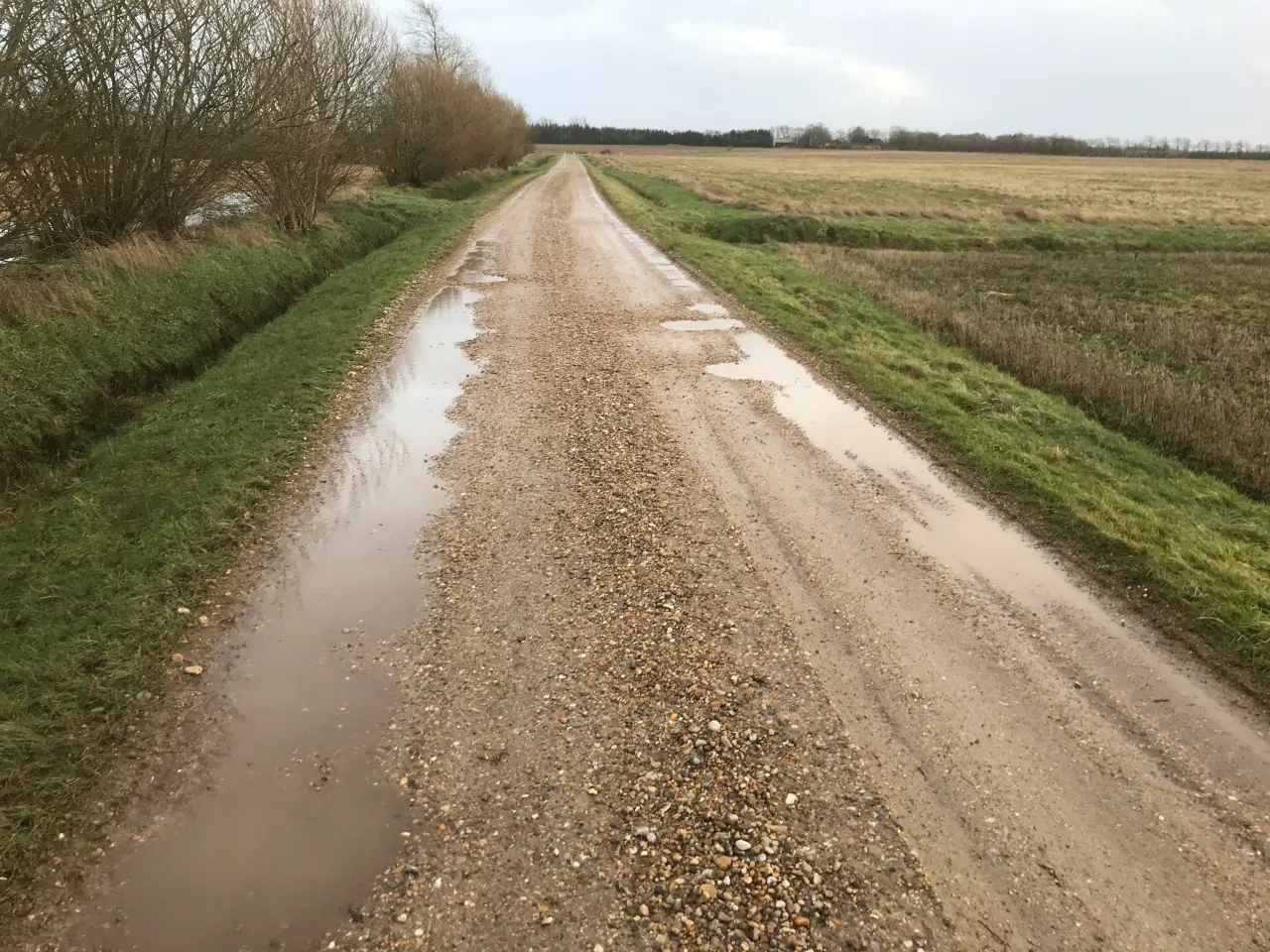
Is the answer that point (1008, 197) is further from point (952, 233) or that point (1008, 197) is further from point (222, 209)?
point (222, 209)

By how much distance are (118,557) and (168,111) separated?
13299mm

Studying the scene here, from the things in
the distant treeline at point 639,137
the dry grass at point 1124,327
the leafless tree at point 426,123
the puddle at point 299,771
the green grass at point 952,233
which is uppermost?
the distant treeline at point 639,137

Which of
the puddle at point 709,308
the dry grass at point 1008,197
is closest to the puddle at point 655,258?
the puddle at point 709,308

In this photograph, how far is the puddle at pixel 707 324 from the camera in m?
13.9

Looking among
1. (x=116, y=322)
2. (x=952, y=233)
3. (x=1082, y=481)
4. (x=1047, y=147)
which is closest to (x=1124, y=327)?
(x=1082, y=481)

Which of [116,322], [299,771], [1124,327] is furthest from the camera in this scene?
[1124,327]

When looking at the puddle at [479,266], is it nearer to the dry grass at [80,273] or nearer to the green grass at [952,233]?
the dry grass at [80,273]

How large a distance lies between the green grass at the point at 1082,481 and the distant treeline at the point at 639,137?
16797 centimetres

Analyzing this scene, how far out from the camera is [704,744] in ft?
14.4

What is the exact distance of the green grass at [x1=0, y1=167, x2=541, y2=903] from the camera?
164 inches

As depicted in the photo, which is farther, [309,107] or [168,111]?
[309,107]

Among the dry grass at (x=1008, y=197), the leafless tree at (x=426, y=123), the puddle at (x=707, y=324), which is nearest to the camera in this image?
the puddle at (x=707, y=324)

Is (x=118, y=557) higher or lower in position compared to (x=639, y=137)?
lower

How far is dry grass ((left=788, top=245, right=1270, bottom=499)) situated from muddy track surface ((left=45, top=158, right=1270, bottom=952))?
430 cm
